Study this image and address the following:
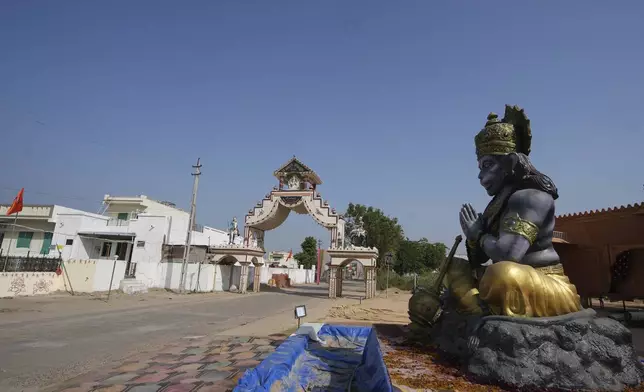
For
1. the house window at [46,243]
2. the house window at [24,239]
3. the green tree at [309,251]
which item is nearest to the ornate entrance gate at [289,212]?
the house window at [46,243]

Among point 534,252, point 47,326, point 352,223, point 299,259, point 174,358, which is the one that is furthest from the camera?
point 299,259

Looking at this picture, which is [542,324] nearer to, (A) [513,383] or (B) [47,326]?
(A) [513,383]

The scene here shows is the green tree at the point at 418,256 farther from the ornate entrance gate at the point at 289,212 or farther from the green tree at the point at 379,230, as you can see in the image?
the ornate entrance gate at the point at 289,212

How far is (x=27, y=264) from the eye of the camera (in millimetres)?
15883

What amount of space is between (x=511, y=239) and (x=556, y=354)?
1.02m

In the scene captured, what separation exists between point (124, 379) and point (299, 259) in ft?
169

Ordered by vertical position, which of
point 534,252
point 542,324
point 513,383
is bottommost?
point 513,383

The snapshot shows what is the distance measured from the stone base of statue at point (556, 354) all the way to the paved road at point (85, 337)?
5.72 meters

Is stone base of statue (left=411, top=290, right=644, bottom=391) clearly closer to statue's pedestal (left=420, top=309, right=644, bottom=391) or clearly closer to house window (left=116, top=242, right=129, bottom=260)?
statue's pedestal (left=420, top=309, right=644, bottom=391)

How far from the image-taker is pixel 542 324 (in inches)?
122

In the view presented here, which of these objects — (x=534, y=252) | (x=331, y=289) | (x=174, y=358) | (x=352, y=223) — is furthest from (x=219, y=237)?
(x=534, y=252)

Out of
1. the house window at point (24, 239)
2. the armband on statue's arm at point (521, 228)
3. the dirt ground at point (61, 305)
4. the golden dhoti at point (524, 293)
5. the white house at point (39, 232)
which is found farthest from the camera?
the house window at point (24, 239)

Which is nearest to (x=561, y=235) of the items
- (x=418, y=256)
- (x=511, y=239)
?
(x=511, y=239)

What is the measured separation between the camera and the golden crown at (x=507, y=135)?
406 cm
